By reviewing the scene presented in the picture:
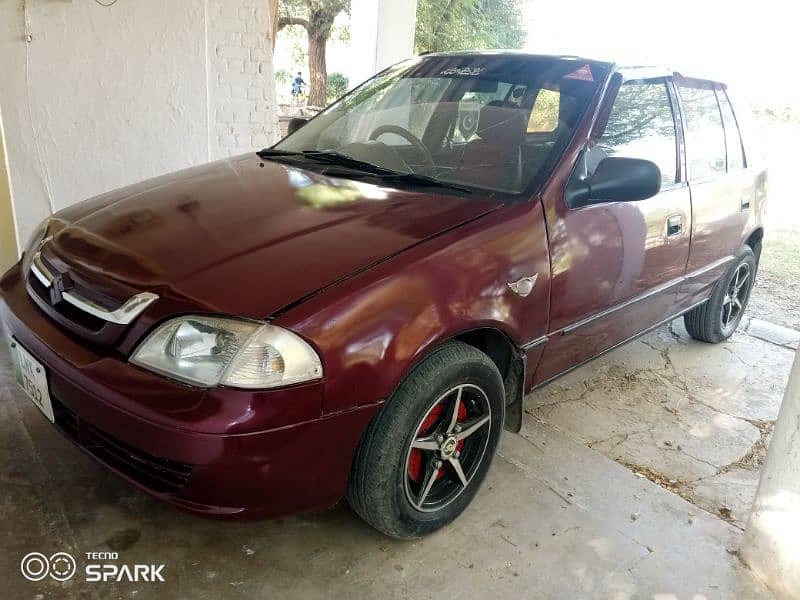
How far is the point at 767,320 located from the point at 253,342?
4.33 meters

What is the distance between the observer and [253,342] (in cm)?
174

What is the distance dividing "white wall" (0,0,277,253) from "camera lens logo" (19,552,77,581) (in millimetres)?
2560

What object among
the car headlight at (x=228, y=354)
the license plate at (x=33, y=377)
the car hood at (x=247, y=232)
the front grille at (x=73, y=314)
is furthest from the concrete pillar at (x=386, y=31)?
the car headlight at (x=228, y=354)

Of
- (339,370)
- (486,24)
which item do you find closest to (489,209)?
(339,370)

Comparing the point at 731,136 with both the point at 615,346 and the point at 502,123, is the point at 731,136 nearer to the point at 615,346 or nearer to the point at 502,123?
the point at 615,346

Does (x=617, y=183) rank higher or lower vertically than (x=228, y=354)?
higher

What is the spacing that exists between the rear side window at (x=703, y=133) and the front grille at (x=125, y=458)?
8.64 ft

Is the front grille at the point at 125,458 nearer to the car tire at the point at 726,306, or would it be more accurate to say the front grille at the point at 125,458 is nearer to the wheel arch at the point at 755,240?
the car tire at the point at 726,306

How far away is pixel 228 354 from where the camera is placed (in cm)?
175

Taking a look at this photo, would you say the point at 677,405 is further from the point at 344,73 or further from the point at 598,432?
the point at 344,73

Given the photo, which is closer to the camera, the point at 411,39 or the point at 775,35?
the point at 411,39

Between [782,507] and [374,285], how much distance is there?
1.46m

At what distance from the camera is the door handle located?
2988 mm

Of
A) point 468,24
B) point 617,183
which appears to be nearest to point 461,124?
point 617,183
